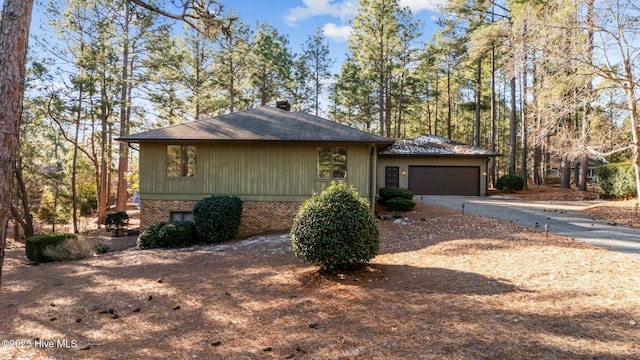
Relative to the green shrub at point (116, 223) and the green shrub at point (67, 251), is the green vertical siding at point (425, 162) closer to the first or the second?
the green shrub at point (116, 223)

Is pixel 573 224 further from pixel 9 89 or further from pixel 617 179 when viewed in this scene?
pixel 9 89

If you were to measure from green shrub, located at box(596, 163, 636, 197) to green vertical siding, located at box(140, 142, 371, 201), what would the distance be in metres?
13.8

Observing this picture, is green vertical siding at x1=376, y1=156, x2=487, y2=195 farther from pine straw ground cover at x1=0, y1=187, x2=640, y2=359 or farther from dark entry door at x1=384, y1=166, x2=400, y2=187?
pine straw ground cover at x1=0, y1=187, x2=640, y2=359

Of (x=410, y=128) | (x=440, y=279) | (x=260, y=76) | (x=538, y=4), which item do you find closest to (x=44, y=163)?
(x=260, y=76)

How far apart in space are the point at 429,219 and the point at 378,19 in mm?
17514

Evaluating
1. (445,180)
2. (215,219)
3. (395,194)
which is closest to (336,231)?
(215,219)

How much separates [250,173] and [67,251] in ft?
18.9

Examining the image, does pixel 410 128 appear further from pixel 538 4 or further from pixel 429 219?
pixel 429 219

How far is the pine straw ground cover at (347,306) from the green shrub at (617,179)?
475 inches

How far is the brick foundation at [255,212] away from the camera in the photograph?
38.6 feet

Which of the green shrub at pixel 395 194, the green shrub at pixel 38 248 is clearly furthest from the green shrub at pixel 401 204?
the green shrub at pixel 38 248

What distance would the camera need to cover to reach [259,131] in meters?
11.9

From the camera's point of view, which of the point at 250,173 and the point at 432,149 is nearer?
the point at 250,173

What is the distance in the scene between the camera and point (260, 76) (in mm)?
22875
